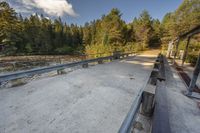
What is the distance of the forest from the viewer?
2533 cm

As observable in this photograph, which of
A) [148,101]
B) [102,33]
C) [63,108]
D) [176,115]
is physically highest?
[102,33]

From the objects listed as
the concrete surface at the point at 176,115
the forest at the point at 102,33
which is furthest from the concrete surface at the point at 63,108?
the forest at the point at 102,33

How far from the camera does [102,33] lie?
110 feet

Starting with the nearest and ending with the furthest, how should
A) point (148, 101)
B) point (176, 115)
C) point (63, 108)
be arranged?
point (148, 101)
point (63, 108)
point (176, 115)

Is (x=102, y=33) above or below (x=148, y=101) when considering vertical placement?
above

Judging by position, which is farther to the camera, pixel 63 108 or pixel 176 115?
→ pixel 176 115

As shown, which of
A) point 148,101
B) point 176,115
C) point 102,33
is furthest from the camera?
point 102,33

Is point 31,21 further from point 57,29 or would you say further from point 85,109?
point 85,109

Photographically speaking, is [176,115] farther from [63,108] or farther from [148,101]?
[63,108]

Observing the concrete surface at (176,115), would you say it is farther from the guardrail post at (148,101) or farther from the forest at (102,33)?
the forest at (102,33)

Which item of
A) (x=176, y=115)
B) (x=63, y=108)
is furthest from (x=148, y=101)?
(x=63, y=108)

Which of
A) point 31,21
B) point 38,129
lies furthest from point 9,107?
point 31,21

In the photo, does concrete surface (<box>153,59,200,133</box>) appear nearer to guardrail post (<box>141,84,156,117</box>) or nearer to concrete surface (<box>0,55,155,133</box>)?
guardrail post (<box>141,84,156,117</box>)

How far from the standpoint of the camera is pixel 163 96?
3824 mm
